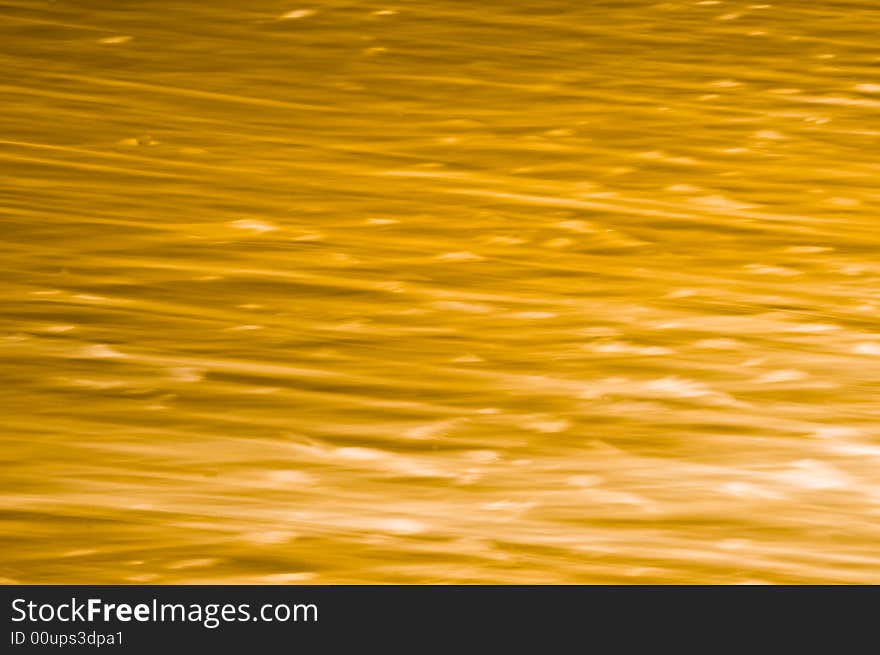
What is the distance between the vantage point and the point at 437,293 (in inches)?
26.3

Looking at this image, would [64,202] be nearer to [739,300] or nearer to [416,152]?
[416,152]

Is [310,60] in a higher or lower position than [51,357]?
higher

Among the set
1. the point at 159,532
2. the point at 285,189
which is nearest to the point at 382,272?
the point at 285,189

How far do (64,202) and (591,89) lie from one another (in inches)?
13.7

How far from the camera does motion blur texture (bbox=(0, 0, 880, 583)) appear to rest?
0.53 meters

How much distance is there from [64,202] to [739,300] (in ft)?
1.21

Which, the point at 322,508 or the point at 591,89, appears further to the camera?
the point at 591,89

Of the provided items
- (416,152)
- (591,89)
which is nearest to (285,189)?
(416,152)

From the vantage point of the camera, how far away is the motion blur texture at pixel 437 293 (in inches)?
21.0

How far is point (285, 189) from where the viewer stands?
29.1 inches
